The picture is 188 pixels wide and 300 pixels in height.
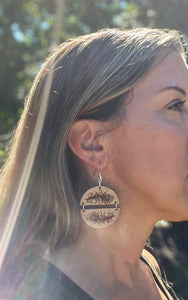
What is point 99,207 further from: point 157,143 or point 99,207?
point 157,143

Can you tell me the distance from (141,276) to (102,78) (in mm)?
1012

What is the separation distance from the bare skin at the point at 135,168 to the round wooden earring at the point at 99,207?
40mm

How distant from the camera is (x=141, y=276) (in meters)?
2.12

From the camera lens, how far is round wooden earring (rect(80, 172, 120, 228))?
1.83 meters

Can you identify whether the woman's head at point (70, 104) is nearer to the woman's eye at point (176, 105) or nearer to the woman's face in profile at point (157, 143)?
the woman's face in profile at point (157, 143)

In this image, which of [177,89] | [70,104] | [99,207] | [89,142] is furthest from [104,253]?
[177,89]

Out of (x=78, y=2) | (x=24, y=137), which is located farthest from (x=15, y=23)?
(x=24, y=137)

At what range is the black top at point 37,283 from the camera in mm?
1707

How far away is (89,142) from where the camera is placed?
189cm

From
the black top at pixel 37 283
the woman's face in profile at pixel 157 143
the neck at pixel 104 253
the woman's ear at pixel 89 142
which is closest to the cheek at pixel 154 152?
the woman's face in profile at pixel 157 143

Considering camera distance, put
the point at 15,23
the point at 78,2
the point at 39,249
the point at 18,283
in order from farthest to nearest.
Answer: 1. the point at 15,23
2. the point at 78,2
3. the point at 39,249
4. the point at 18,283

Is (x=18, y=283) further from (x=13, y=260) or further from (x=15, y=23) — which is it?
(x=15, y=23)

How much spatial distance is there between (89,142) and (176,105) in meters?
0.41

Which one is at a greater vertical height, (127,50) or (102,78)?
(127,50)
